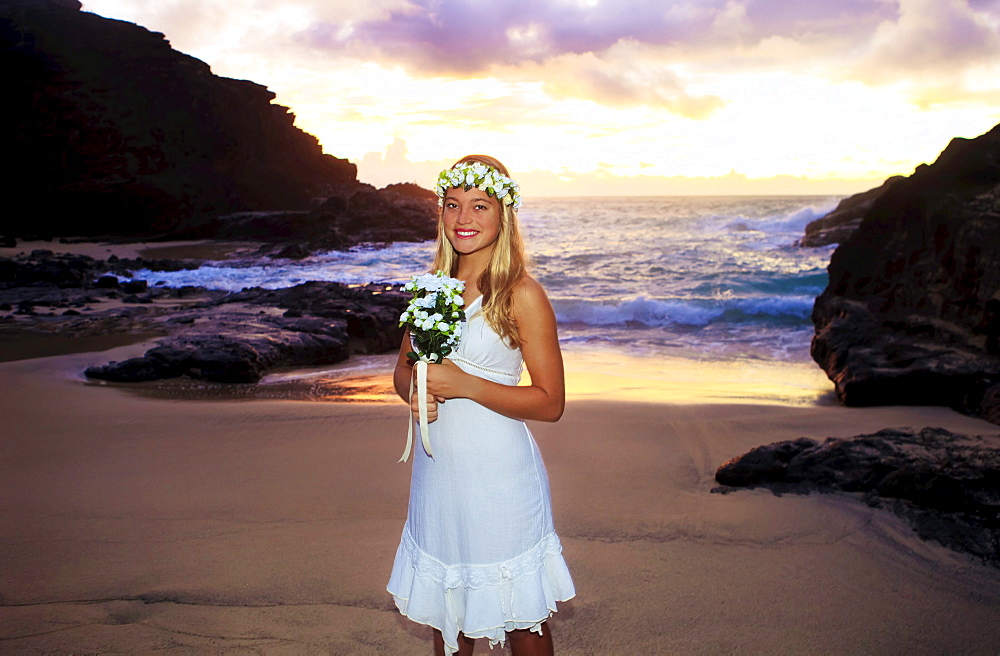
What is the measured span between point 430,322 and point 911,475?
341 centimetres

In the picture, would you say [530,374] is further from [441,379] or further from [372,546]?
[372,546]

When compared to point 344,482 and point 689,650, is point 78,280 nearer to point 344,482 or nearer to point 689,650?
point 344,482

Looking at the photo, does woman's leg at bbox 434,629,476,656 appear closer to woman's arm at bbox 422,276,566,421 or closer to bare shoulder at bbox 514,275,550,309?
woman's arm at bbox 422,276,566,421

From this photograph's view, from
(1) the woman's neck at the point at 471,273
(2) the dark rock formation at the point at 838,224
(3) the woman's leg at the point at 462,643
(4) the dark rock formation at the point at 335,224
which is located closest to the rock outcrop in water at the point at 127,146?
(4) the dark rock formation at the point at 335,224

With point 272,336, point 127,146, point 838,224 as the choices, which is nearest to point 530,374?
point 272,336

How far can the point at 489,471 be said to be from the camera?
2.28 m

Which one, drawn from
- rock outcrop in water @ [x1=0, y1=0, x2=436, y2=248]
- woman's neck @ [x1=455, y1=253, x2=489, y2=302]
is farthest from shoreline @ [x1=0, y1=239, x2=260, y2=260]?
woman's neck @ [x1=455, y1=253, x2=489, y2=302]

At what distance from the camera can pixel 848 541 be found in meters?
3.86

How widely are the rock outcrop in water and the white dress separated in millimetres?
38433

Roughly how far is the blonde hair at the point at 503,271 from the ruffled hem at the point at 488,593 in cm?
75

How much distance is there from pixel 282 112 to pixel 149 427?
5950 cm

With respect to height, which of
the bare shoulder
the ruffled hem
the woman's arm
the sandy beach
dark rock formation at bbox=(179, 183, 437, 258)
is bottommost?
the sandy beach

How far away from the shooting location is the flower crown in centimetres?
238

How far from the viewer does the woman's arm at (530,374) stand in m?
2.20
